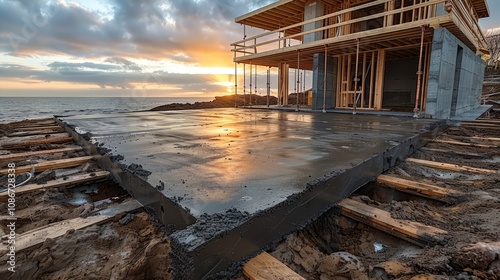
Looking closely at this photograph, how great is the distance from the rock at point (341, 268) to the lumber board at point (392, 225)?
18.9 inches

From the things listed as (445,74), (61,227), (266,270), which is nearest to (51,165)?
(61,227)

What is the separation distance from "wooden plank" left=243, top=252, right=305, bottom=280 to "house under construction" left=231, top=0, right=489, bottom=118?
27.6ft

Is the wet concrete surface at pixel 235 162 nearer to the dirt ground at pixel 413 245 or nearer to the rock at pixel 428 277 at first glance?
the dirt ground at pixel 413 245

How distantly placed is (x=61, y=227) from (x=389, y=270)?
220 centimetres

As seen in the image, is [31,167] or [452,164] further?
[452,164]

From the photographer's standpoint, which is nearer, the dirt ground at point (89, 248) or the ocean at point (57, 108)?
the dirt ground at point (89, 248)

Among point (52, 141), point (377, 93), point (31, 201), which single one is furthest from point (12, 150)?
point (377, 93)

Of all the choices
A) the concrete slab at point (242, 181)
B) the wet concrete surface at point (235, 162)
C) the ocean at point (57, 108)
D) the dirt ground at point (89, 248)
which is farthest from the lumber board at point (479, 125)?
the ocean at point (57, 108)

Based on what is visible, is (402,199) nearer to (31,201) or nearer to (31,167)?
(31,201)

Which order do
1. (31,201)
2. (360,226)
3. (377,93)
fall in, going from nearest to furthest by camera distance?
(360,226) → (31,201) → (377,93)

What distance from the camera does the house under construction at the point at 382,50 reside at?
8.13 metres

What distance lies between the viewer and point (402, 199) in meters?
2.80

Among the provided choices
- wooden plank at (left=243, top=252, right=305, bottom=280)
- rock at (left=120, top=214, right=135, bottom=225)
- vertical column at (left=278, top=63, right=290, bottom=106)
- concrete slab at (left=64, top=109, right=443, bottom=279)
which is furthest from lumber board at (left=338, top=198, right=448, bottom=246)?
vertical column at (left=278, top=63, right=290, bottom=106)

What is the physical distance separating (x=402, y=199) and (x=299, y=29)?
1535 centimetres
